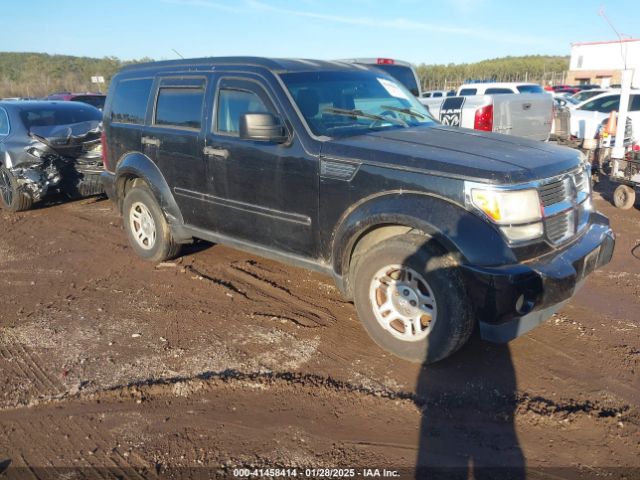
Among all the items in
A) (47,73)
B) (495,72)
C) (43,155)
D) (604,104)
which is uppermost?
(495,72)

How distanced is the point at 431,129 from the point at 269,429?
270 cm

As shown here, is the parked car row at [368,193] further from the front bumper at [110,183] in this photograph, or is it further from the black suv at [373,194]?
the front bumper at [110,183]

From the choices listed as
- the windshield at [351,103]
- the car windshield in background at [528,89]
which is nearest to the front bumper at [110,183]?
the windshield at [351,103]

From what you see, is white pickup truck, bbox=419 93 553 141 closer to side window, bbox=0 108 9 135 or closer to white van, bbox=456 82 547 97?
side window, bbox=0 108 9 135

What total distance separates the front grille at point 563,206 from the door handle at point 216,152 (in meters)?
2.55

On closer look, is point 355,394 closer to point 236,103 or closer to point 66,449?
point 66,449

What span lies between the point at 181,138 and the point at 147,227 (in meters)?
1.35

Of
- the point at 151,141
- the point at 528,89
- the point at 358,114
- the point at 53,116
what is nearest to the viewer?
the point at 358,114

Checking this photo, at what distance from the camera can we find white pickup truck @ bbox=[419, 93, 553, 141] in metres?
9.08

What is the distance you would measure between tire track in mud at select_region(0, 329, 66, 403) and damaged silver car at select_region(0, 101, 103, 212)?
456 centimetres

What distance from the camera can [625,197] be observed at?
7.82 meters

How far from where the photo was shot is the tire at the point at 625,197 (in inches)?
305

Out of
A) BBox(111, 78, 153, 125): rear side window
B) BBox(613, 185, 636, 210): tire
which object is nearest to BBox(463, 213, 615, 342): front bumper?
BBox(111, 78, 153, 125): rear side window

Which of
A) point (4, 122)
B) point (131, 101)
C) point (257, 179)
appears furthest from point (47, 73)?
point (257, 179)
